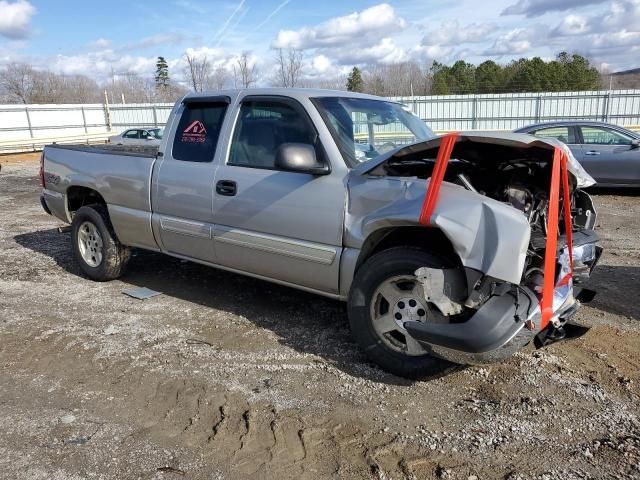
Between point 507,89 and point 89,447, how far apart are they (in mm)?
36741

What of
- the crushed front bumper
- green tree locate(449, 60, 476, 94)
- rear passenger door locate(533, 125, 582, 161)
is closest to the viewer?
the crushed front bumper


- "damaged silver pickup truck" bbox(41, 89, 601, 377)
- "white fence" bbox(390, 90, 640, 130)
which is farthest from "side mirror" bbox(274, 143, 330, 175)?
"white fence" bbox(390, 90, 640, 130)

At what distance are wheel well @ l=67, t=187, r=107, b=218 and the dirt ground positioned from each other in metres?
1.29

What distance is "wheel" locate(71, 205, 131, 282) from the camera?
586 cm

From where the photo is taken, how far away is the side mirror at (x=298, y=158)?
3829 millimetres

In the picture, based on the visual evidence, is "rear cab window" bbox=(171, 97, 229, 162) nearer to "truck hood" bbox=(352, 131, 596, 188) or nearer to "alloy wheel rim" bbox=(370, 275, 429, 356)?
"truck hood" bbox=(352, 131, 596, 188)

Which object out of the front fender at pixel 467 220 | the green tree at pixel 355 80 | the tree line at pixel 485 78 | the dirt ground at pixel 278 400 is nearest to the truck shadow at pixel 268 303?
the dirt ground at pixel 278 400

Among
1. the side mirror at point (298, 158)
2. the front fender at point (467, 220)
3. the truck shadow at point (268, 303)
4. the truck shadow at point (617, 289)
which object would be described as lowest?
the truck shadow at point (617, 289)

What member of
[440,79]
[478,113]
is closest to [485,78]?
[440,79]

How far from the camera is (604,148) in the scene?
10766 millimetres

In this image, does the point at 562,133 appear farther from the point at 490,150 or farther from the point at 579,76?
the point at 579,76

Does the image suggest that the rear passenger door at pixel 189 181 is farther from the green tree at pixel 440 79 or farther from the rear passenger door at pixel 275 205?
the green tree at pixel 440 79

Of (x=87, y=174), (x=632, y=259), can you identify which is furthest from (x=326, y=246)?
(x=632, y=259)

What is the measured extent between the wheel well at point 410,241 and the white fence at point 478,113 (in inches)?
836
